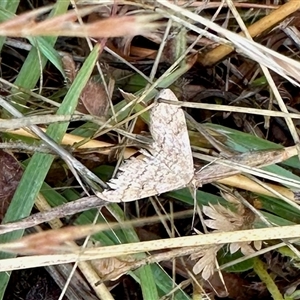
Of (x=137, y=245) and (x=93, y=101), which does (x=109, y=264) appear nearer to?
(x=137, y=245)

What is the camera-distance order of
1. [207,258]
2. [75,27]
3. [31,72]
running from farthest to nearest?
[31,72] < [207,258] < [75,27]

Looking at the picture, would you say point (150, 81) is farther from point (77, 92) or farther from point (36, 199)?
point (36, 199)

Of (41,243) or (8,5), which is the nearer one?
(41,243)

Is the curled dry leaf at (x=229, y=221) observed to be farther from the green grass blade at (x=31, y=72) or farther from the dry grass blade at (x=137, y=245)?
the green grass blade at (x=31, y=72)

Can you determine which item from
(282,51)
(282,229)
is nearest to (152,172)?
(282,229)

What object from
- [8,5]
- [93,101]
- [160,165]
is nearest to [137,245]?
[160,165]

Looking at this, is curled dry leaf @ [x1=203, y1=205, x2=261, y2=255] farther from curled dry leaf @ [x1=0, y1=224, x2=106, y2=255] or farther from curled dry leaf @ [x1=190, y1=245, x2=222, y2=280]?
curled dry leaf @ [x1=0, y1=224, x2=106, y2=255]

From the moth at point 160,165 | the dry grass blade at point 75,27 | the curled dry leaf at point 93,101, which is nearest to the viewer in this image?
the dry grass blade at point 75,27

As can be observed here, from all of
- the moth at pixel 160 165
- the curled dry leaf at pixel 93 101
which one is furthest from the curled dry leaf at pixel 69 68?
the moth at pixel 160 165
